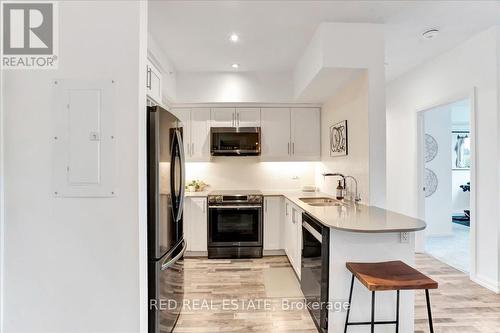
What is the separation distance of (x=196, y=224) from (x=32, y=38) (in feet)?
9.77

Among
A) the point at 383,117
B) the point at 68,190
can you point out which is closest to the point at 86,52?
the point at 68,190

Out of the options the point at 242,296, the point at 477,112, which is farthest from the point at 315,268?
the point at 477,112

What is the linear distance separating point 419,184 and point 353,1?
284 cm

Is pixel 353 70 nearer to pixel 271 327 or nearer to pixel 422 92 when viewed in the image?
pixel 422 92

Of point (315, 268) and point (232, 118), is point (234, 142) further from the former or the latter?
point (315, 268)

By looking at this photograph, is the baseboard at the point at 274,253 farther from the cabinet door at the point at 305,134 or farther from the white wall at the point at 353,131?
the cabinet door at the point at 305,134

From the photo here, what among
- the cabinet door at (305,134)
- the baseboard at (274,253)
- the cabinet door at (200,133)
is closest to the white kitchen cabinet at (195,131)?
the cabinet door at (200,133)

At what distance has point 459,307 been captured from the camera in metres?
2.63

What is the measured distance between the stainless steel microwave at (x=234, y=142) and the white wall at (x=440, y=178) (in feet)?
10.9

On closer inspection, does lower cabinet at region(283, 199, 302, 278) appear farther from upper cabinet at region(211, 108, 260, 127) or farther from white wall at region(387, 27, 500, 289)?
white wall at region(387, 27, 500, 289)

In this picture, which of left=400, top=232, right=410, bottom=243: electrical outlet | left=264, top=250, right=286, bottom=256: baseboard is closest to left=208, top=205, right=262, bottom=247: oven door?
left=264, top=250, right=286, bottom=256: baseboard

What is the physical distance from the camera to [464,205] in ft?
24.0

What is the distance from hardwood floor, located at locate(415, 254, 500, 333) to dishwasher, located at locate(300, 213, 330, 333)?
33.2 inches

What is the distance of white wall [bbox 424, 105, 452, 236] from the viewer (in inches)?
202
